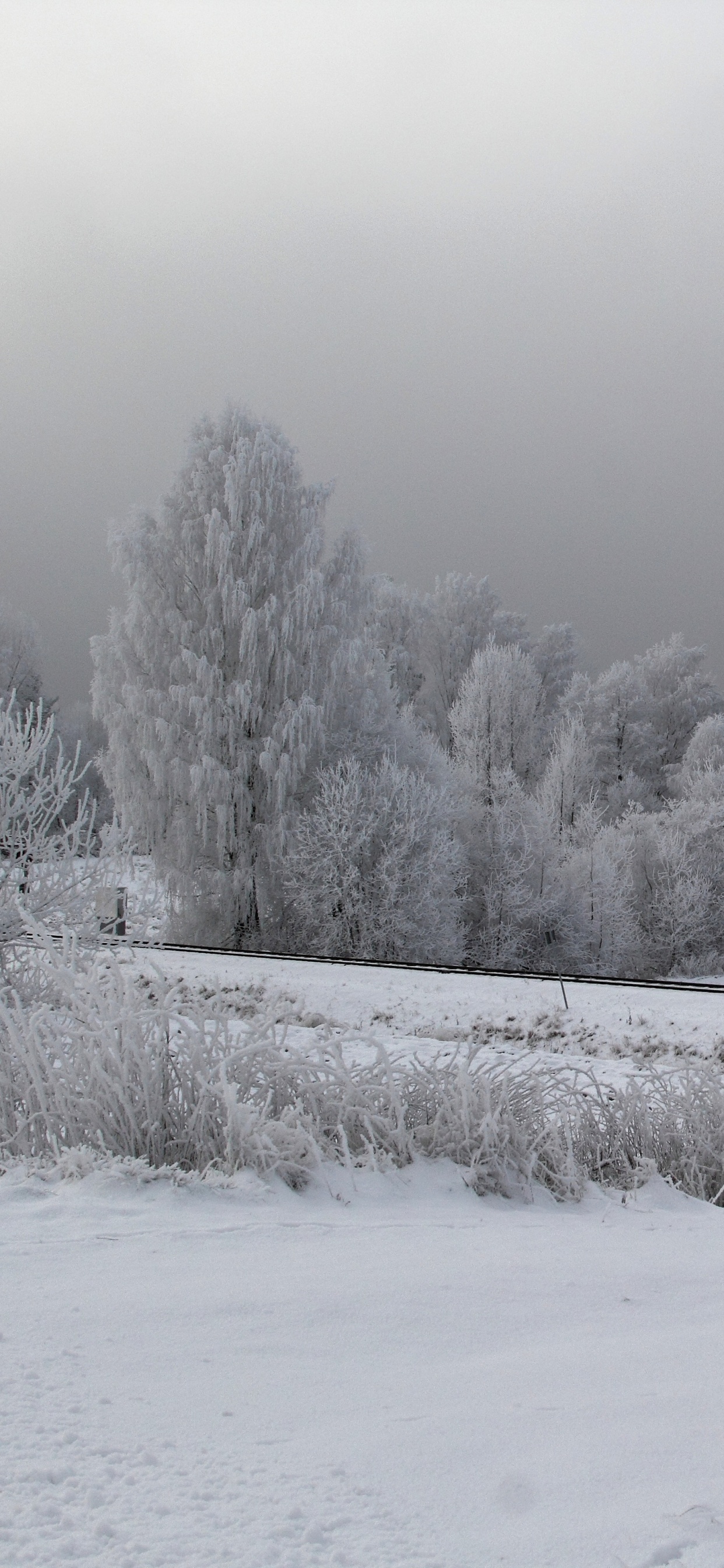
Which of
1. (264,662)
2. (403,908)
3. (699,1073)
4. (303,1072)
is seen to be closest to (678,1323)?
(303,1072)

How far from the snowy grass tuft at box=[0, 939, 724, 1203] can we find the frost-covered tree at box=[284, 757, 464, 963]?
16121 mm

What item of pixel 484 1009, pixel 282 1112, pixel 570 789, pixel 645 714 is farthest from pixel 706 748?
pixel 282 1112

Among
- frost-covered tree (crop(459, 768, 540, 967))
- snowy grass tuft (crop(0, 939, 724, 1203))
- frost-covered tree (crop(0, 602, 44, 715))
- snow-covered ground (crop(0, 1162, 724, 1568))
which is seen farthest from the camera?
frost-covered tree (crop(0, 602, 44, 715))

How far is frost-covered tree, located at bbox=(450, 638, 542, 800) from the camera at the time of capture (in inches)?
1166

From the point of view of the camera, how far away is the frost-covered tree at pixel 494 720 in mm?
29609

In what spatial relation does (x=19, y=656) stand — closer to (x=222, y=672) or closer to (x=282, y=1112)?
(x=222, y=672)

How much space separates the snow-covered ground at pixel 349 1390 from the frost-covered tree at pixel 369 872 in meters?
17.6

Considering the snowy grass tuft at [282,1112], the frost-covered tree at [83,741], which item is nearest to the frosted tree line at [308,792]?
the snowy grass tuft at [282,1112]

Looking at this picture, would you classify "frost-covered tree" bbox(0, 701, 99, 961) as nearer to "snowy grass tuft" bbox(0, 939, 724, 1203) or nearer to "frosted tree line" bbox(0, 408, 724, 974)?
"snowy grass tuft" bbox(0, 939, 724, 1203)

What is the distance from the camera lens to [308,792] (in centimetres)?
2248

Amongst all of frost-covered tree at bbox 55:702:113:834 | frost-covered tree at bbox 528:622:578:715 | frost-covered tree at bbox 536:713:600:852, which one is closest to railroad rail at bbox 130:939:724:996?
frost-covered tree at bbox 536:713:600:852

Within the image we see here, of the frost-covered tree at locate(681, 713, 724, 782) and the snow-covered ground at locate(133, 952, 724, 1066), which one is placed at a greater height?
the frost-covered tree at locate(681, 713, 724, 782)

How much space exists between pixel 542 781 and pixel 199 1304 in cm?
2824

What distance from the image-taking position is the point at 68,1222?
2.91 m
